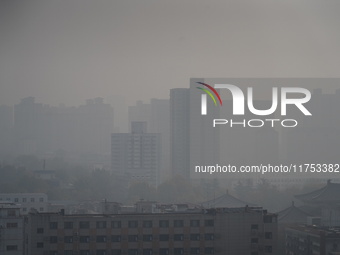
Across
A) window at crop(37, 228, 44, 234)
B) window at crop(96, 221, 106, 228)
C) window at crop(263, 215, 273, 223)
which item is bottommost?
window at crop(37, 228, 44, 234)

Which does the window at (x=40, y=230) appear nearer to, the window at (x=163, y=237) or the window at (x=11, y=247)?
the window at (x=11, y=247)

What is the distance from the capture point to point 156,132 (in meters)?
21.4

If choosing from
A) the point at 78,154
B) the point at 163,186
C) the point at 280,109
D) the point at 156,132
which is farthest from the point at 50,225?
the point at 78,154

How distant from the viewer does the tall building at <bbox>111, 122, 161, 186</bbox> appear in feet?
62.8

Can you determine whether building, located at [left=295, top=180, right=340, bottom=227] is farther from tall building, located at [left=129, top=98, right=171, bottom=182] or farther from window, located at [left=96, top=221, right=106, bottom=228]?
tall building, located at [left=129, top=98, right=171, bottom=182]

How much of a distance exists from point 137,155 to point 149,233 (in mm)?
13260

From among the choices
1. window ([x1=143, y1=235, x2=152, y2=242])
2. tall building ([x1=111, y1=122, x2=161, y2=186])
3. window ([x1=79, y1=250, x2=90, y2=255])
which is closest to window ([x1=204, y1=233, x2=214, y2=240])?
window ([x1=143, y1=235, x2=152, y2=242])

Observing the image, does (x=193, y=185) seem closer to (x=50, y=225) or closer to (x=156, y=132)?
(x=156, y=132)

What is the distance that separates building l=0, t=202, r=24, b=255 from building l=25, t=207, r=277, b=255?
17 cm

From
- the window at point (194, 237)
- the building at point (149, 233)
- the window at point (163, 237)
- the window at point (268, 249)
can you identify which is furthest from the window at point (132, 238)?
the window at point (268, 249)

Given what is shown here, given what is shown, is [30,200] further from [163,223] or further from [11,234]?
[163,223]

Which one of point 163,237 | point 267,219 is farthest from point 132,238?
point 267,219

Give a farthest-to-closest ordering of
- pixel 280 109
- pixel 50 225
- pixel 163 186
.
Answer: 1. pixel 280 109
2. pixel 163 186
3. pixel 50 225

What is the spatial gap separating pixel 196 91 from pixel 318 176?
289cm
